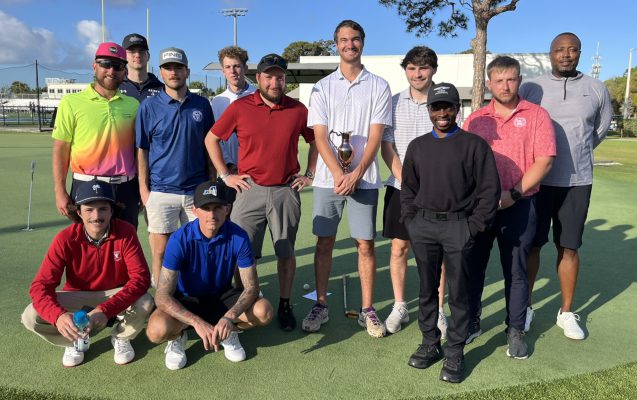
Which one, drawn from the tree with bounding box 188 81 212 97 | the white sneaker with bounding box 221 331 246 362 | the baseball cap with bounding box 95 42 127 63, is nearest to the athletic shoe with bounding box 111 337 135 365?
the white sneaker with bounding box 221 331 246 362

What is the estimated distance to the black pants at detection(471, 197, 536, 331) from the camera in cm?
376

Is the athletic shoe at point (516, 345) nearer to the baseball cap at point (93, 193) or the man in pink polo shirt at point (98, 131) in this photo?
the baseball cap at point (93, 193)

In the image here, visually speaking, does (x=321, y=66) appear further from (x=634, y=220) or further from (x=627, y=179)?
(x=634, y=220)

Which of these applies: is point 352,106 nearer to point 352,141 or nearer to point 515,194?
point 352,141

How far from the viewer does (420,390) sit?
10.8 feet

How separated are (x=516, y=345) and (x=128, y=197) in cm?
341

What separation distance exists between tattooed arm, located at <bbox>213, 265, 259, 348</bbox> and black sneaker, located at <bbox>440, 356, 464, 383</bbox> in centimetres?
143

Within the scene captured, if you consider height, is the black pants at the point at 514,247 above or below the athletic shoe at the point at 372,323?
above

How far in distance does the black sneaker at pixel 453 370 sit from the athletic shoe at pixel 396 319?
2.50ft

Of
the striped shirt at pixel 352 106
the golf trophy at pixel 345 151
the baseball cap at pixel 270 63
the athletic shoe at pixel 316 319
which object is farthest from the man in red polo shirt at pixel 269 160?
the golf trophy at pixel 345 151

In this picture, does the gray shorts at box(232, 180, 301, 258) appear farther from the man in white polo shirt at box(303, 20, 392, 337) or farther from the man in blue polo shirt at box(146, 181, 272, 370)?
the man in blue polo shirt at box(146, 181, 272, 370)

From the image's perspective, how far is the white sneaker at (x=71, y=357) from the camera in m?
3.51

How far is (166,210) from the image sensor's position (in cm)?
445

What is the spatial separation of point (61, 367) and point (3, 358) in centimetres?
47
